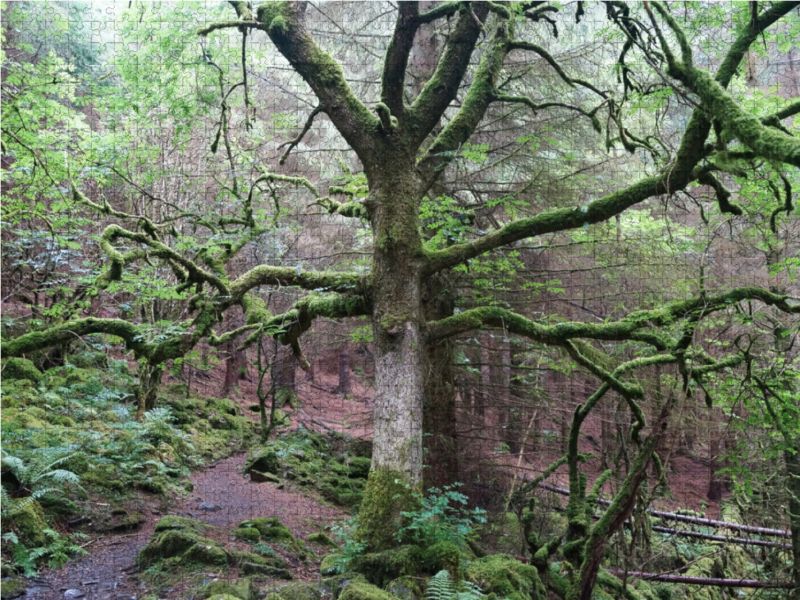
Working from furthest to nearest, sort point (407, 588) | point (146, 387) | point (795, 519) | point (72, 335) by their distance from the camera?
point (146, 387) < point (795, 519) < point (72, 335) < point (407, 588)

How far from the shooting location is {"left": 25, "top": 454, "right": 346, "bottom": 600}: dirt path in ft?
13.9

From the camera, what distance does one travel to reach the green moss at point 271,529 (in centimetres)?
611

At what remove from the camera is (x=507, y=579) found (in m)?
4.55

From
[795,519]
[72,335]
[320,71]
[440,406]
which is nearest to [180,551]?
[72,335]

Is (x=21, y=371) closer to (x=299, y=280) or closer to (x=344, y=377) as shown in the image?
(x=299, y=280)

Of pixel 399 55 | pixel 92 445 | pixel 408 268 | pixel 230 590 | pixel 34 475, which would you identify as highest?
pixel 399 55

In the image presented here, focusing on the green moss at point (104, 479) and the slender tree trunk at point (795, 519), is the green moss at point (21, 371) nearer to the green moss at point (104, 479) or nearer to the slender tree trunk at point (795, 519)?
the green moss at point (104, 479)

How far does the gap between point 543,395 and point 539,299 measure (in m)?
1.39

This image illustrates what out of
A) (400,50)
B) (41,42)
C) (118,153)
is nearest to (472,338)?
(400,50)

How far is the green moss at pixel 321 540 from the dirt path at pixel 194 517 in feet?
0.82

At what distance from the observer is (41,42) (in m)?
9.89

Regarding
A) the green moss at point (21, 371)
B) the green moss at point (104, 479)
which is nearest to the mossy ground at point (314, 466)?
the green moss at point (104, 479)

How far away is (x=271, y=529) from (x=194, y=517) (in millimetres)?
1014

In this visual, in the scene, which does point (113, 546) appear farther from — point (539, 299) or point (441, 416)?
point (539, 299)
